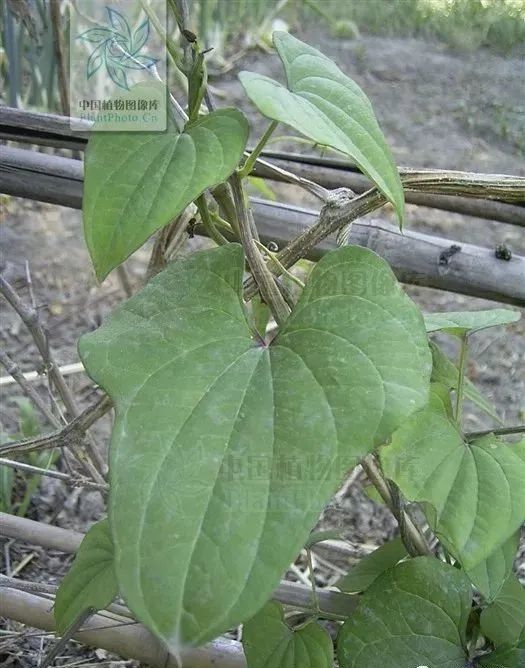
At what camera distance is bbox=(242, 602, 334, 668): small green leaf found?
2.20 feet

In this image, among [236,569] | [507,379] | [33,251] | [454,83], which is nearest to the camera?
[236,569]

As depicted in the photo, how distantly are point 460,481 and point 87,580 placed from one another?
13.9 inches

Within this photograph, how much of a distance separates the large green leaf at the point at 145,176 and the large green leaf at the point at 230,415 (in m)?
0.07

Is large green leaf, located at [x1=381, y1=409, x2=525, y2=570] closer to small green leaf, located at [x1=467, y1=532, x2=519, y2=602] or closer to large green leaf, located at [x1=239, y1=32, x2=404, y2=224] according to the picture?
small green leaf, located at [x1=467, y1=532, x2=519, y2=602]

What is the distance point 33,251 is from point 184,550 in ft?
5.20

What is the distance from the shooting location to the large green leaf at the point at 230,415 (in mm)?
397

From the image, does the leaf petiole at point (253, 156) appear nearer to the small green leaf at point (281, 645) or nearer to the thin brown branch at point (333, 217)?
the thin brown branch at point (333, 217)

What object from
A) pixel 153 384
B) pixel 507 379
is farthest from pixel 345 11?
pixel 153 384

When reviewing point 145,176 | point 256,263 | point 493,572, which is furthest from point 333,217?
point 493,572

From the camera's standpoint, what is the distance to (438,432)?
0.62m

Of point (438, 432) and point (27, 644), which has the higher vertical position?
point (438, 432)

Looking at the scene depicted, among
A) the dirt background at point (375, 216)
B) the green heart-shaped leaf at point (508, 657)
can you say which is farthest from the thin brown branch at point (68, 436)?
the green heart-shaped leaf at point (508, 657)

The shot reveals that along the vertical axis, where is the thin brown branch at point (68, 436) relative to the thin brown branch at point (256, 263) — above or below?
below

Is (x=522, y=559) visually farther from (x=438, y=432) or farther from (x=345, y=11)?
(x=345, y=11)
